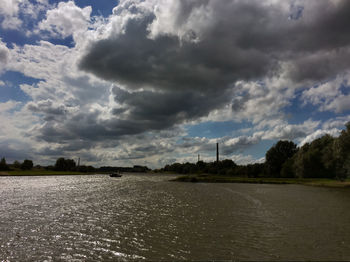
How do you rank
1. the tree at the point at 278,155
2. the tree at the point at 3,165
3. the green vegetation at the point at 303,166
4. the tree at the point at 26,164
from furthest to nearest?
1. the tree at the point at 26,164
2. the tree at the point at 3,165
3. the tree at the point at 278,155
4. the green vegetation at the point at 303,166

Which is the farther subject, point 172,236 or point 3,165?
point 3,165

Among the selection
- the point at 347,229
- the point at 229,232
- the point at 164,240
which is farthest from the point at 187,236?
the point at 347,229

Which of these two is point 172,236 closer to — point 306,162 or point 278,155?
point 306,162

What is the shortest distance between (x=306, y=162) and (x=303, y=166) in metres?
1.92

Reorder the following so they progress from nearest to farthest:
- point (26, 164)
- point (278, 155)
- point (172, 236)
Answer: point (172, 236) < point (278, 155) < point (26, 164)

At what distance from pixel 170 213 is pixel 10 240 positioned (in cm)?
1467

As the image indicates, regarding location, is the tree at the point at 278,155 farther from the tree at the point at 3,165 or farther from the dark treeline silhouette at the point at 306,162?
the tree at the point at 3,165

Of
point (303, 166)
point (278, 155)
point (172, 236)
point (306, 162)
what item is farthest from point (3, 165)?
point (172, 236)

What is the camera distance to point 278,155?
443 ft

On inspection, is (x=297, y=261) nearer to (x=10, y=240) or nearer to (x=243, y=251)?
(x=243, y=251)

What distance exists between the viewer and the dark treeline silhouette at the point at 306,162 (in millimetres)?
64438

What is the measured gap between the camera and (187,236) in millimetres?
16766

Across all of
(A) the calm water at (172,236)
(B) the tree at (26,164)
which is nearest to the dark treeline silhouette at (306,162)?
(A) the calm water at (172,236)

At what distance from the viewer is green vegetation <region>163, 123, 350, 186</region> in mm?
66619
